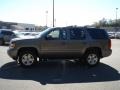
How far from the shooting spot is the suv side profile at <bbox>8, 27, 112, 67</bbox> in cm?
1182

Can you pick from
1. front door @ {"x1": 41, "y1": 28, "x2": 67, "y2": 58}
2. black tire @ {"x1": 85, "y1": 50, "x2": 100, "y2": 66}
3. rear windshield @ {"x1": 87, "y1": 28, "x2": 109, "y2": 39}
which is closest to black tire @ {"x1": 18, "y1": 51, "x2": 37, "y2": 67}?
front door @ {"x1": 41, "y1": 28, "x2": 67, "y2": 58}

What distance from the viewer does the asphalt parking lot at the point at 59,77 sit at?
8.49 metres

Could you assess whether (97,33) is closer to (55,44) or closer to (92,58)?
(92,58)

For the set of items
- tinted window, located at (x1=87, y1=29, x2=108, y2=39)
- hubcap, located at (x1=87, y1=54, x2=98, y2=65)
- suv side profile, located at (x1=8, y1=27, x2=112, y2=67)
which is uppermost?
tinted window, located at (x1=87, y1=29, x2=108, y2=39)

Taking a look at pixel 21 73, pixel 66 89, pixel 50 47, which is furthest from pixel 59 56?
pixel 66 89

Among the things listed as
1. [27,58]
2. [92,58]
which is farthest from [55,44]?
[92,58]

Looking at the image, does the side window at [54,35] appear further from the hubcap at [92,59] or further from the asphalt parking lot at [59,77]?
the hubcap at [92,59]

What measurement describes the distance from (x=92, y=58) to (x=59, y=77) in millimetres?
3215

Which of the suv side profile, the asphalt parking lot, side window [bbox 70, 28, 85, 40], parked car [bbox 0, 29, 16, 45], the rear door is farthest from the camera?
parked car [bbox 0, 29, 16, 45]

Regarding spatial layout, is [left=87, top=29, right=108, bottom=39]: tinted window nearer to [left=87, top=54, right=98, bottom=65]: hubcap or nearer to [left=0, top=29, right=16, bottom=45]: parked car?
[left=87, top=54, right=98, bottom=65]: hubcap

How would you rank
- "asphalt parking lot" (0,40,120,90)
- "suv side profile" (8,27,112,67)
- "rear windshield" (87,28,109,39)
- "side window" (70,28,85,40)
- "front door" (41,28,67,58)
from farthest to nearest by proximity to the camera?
"rear windshield" (87,28,109,39), "side window" (70,28,85,40), "front door" (41,28,67,58), "suv side profile" (8,27,112,67), "asphalt parking lot" (0,40,120,90)

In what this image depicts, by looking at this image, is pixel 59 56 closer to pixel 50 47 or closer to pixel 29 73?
pixel 50 47

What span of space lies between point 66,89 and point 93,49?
4.93m

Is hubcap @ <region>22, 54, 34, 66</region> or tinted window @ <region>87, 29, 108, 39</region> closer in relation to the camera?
hubcap @ <region>22, 54, 34, 66</region>
